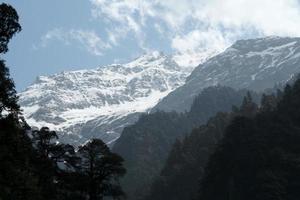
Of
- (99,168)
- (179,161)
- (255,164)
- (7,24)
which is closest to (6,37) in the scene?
(7,24)

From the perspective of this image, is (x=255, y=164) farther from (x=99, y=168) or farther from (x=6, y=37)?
(x=6, y=37)

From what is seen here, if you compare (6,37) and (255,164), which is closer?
(6,37)

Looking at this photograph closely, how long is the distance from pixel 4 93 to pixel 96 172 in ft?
65.4

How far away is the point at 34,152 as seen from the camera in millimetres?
52406

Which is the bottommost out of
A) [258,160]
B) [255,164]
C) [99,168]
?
[99,168]

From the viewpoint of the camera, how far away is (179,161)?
553ft

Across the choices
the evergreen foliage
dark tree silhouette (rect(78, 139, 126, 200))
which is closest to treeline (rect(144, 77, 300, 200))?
the evergreen foliage

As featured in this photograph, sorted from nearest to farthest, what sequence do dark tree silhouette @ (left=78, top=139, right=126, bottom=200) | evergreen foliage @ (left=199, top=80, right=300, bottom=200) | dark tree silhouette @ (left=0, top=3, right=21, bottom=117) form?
dark tree silhouette @ (left=0, top=3, right=21, bottom=117), dark tree silhouette @ (left=78, top=139, right=126, bottom=200), evergreen foliage @ (left=199, top=80, right=300, bottom=200)

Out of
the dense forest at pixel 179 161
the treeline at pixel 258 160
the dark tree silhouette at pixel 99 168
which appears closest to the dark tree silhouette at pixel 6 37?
the dense forest at pixel 179 161

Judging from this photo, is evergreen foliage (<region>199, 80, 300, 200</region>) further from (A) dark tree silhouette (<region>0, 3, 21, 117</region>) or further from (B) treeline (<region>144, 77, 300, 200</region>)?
(A) dark tree silhouette (<region>0, 3, 21, 117</region>)

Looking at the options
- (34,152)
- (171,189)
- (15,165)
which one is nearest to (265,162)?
(171,189)

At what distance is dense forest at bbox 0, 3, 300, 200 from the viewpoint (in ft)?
119

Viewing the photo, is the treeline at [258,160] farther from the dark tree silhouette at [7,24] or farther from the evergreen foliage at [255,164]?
the dark tree silhouette at [7,24]

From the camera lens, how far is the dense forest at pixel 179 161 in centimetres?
3628
